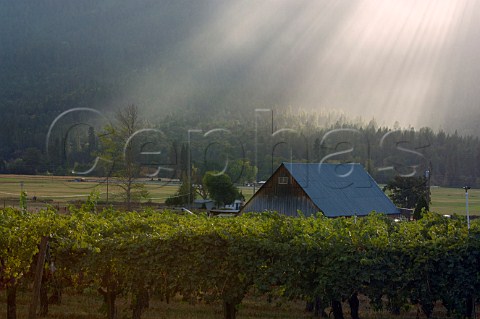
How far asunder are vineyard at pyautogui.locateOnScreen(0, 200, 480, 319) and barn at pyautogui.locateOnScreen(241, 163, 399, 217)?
2441 cm

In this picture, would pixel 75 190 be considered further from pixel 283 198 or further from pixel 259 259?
pixel 259 259

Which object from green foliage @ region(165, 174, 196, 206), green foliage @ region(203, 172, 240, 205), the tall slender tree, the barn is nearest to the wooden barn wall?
the barn

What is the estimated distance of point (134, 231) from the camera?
17.1 m

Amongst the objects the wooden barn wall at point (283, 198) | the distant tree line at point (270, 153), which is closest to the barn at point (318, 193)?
the wooden barn wall at point (283, 198)

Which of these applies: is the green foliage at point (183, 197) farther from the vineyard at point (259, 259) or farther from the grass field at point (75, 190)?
the vineyard at point (259, 259)

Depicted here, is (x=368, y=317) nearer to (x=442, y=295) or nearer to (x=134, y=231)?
(x=442, y=295)

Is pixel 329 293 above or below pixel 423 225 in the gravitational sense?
below

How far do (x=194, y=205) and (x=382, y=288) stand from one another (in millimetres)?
51594

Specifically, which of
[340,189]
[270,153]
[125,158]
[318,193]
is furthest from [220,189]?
[270,153]

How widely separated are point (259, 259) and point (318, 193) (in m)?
28.1

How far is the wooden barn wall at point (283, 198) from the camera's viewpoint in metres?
42.0

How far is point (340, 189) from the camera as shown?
44.4 meters

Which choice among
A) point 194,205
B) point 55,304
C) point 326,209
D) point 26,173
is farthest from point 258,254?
point 26,173

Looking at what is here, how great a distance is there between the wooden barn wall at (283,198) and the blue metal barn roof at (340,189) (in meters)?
0.47
